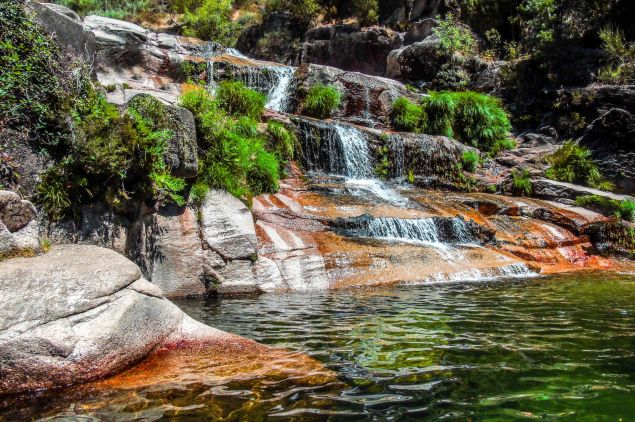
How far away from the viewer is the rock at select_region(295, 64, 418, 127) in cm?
1680

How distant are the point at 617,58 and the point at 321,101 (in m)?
11.6

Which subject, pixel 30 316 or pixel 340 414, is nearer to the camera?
pixel 340 414

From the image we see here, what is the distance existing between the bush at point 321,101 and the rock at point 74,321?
1253 cm

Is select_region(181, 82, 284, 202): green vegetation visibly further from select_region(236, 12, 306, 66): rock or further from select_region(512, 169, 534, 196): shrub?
select_region(236, 12, 306, 66): rock

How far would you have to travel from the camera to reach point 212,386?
3.09 metres

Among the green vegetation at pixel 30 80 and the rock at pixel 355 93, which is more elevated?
the rock at pixel 355 93

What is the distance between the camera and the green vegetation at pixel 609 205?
12384 mm

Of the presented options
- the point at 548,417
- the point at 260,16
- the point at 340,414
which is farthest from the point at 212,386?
the point at 260,16

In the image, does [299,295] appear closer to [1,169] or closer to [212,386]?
[212,386]

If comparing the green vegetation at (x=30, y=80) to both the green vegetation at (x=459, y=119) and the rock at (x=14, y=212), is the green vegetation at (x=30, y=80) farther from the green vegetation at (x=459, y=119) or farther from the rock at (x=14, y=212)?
the green vegetation at (x=459, y=119)

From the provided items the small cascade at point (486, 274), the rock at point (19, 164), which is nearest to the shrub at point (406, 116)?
the small cascade at point (486, 274)

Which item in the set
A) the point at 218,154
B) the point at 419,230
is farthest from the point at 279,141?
the point at 419,230

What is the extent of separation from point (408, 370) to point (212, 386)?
1511 mm

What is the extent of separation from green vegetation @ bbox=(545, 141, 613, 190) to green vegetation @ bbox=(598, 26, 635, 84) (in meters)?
3.31
